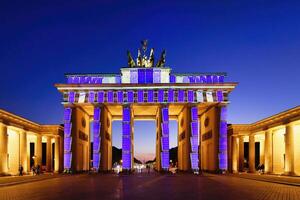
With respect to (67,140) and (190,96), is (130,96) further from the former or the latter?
(67,140)

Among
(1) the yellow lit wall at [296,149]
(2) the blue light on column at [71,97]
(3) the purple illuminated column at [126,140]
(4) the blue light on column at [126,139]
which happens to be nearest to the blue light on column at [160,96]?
(3) the purple illuminated column at [126,140]

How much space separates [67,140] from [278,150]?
3496cm

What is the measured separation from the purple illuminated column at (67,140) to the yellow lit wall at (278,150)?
33.8m

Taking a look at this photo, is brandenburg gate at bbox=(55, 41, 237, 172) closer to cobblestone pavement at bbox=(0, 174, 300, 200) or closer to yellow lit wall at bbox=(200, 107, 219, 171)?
yellow lit wall at bbox=(200, 107, 219, 171)

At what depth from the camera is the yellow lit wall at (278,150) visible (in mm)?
65625

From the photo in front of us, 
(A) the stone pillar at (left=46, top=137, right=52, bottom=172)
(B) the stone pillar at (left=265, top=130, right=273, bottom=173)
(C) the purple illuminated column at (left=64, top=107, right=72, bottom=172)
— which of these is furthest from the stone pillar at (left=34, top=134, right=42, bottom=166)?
(B) the stone pillar at (left=265, top=130, right=273, bottom=173)

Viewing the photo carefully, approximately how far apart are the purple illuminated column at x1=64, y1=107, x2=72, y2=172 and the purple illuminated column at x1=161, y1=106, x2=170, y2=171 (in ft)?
50.8

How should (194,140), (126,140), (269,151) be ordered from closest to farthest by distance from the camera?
(269,151) < (194,140) < (126,140)

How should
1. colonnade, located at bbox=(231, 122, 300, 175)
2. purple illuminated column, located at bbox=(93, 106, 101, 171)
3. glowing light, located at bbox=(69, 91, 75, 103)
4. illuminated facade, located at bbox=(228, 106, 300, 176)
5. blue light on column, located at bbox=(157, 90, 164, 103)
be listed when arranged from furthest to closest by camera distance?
1. purple illuminated column, located at bbox=(93, 106, 101, 171)
2. glowing light, located at bbox=(69, 91, 75, 103)
3. blue light on column, located at bbox=(157, 90, 164, 103)
4. colonnade, located at bbox=(231, 122, 300, 175)
5. illuminated facade, located at bbox=(228, 106, 300, 176)

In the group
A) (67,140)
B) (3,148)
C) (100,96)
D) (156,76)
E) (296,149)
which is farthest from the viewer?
(156,76)

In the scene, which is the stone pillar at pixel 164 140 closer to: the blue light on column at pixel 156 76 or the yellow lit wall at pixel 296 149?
the blue light on column at pixel 156 76

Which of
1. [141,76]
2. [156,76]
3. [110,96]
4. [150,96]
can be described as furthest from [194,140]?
[110,96]

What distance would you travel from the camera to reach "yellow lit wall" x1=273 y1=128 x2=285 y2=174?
215ft

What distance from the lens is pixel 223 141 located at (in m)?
67.4
